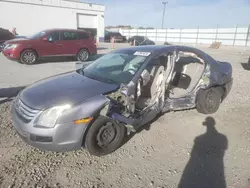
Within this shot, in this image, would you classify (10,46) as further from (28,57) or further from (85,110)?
(85,110)

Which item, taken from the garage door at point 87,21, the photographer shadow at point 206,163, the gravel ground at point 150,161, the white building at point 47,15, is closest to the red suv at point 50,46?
the gravel ground at point 150,161

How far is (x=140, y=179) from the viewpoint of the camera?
8.32 ft

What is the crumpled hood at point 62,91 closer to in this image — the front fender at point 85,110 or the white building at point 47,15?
the front fender at point 85,110

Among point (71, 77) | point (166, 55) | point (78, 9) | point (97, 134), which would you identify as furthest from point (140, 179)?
point (78, 9)

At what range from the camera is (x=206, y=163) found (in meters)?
2.84

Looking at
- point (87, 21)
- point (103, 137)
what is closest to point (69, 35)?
point (103, 137)

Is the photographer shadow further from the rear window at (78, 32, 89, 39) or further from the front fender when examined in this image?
the rear window at (78, 32, 89, 39)

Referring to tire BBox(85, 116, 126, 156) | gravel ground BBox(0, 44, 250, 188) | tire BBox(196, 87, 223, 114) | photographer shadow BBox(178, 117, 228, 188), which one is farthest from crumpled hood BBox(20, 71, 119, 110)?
tire BBox(196, 87, 223, 114)

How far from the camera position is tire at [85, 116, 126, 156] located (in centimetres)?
273

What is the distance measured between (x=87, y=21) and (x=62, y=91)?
28.9 meters

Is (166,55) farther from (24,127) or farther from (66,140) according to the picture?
(24,127)

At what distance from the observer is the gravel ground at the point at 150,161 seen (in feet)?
8.15

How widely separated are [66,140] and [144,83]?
1.70 metres

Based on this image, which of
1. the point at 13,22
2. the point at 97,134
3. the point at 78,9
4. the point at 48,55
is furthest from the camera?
the point at 78,9
